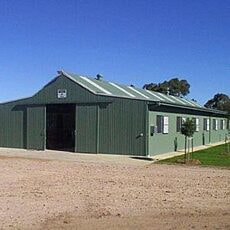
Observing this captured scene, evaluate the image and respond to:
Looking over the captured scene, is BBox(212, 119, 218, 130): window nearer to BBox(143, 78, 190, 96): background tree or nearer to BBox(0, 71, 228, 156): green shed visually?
BBox(0, 71, 228, 156): green shed

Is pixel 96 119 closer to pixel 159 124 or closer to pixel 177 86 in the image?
pixel 159 124

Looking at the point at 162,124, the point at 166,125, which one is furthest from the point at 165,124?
the point at 162,124

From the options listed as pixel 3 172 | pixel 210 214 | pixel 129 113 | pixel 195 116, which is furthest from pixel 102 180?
pixel 195 116

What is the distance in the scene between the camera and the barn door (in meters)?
29.3

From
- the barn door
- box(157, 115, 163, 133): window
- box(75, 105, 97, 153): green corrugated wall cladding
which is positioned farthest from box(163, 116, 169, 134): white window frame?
the barn door

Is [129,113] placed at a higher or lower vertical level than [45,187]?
higher

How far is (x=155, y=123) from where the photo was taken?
27.0 metres

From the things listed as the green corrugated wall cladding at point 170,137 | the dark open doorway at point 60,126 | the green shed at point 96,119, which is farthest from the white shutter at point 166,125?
the dark open doorway at point 60,126

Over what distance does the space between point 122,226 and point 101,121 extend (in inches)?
726

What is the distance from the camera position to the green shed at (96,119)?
26062mm

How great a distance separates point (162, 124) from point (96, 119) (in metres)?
3.94

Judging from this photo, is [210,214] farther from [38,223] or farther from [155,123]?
[155,123]

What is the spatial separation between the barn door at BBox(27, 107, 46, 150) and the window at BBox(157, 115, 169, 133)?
7072 millimetres

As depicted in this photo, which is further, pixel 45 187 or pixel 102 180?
pixel 102 180
